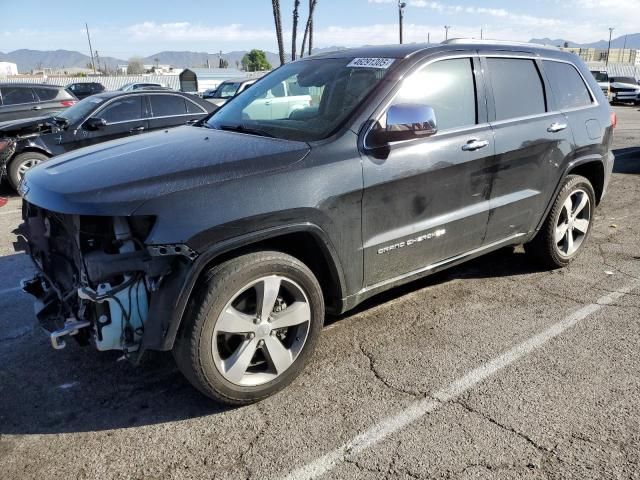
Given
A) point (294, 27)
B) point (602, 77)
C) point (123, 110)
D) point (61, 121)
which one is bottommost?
point (602, 77)

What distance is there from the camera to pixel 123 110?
8.64 meters

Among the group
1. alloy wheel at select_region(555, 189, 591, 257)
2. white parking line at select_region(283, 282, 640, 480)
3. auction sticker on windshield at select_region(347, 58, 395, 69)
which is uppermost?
auction sticker on windshield at select_region(347, 58, 395, 69)

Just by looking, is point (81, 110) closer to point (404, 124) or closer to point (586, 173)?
point (404, 124)

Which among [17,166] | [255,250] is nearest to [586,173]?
[255,250]

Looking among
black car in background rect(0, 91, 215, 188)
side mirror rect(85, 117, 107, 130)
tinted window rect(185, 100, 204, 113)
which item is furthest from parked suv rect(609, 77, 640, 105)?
side mirror rect(85, 117, 107, 130)

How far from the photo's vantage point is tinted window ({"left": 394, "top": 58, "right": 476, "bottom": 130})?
333 cm

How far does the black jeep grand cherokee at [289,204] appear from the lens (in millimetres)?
2527

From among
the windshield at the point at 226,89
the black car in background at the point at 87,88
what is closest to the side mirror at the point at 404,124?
the windshield at the point at 226,89

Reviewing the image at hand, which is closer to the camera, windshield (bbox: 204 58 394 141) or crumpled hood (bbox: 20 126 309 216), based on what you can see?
crumpled hood (bbox: 20 126 309 216)

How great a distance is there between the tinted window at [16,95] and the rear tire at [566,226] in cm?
1055

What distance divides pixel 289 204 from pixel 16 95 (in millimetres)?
10593

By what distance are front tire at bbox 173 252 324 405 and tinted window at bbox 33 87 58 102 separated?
10.4 metres

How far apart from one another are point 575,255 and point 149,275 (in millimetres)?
3901

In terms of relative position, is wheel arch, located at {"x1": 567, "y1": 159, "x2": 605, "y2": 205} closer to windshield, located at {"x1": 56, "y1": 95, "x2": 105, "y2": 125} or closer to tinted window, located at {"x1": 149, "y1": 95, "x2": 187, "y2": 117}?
tinted window, located at {"x1": 149, "y1": 95, "x2": 187, "y2": 117}
